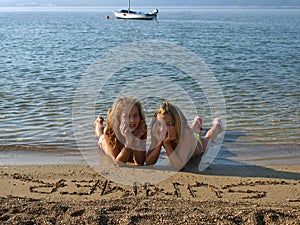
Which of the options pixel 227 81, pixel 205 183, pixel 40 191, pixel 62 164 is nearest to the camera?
pixel 40 191

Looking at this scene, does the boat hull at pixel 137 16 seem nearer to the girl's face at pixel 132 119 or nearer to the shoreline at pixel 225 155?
the shoreline at pixel 225 155

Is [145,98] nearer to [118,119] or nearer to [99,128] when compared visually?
[99,128]

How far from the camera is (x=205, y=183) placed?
5465mm

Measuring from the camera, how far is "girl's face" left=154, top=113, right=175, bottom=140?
6156mm

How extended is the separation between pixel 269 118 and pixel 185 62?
337 inches

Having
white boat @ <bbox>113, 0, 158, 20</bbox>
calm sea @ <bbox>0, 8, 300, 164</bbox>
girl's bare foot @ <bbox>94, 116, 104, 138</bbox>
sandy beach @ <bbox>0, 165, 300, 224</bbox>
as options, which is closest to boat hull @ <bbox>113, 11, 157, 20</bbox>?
white boat @ <bbox>113, 0, 158, 20</bbox>

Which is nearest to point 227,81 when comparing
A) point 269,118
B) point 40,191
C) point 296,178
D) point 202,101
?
point 202,101

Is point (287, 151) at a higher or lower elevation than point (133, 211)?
lower

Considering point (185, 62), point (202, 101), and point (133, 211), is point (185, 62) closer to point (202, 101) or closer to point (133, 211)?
point (202, 101)

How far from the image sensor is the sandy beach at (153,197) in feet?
13.3

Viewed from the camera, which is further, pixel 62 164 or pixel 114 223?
pixel 62 164

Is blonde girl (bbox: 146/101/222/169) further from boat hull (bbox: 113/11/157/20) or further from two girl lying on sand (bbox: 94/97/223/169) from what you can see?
boat hull (bbox: 113/11/157/20)

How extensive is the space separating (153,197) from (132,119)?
156 centimetres

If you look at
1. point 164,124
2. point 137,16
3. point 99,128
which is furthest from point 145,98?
point 137,16
